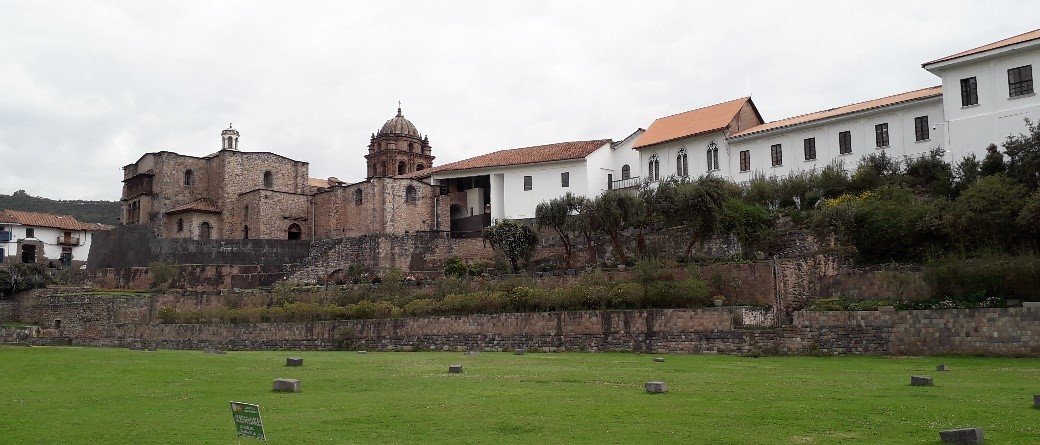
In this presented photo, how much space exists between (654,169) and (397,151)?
27.2 meters

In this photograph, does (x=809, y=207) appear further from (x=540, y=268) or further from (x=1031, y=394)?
(x=1031, y=394)

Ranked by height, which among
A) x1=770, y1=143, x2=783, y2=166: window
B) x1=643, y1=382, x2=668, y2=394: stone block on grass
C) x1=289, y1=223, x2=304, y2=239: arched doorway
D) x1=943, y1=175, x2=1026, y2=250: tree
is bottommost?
x1=643, y1=382, x2=668, y2=394: stone block on grass

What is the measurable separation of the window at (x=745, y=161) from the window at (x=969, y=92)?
11919 mm

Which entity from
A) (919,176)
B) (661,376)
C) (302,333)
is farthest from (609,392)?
(919,176)

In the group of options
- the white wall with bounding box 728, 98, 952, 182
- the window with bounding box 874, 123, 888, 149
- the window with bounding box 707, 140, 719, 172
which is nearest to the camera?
the white wall with bounding box 728, 98, 952, 182

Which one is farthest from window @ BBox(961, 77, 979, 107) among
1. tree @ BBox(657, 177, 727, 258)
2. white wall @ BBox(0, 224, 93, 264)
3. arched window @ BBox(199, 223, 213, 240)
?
white wall @ BBox(0, 224, 93, 264)

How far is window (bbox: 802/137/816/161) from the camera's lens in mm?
42844

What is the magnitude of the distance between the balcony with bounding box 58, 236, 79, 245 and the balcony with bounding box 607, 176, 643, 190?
4014 cm

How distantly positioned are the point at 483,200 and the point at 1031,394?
4476cm

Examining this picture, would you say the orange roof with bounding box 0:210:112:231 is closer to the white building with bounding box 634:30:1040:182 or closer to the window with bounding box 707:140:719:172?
the white building with bounding box 634:30:1040:182

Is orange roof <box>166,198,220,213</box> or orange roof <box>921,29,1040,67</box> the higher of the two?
orange roof <box>921,29,1040,67</box>

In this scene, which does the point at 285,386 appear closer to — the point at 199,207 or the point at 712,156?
the point at 712,156

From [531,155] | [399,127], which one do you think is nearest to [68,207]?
[399,127]

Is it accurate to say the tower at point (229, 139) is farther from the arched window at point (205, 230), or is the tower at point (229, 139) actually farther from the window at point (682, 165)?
the window at point (682, 165)
